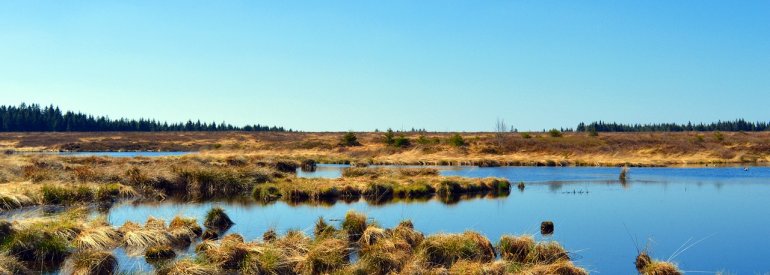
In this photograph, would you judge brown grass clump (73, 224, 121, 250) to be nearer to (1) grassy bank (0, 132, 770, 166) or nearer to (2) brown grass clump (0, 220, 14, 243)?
(2) brown grass clump (0, 220, 14, 243)

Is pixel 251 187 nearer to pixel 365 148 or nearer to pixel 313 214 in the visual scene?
pixel 313 214

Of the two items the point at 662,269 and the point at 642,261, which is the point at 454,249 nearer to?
the point at 642,261

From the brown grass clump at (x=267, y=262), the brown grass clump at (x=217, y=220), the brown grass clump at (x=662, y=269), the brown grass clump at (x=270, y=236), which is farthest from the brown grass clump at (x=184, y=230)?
the brown grass clump at (x=662, y=269)

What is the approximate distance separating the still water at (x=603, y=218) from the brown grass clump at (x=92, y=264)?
551 mm

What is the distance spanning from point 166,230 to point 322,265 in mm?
6263

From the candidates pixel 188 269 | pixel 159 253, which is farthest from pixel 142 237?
pixel 188 269

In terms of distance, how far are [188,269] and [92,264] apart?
2.48 meters

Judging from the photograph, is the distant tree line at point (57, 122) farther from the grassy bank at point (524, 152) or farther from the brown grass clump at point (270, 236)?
the brown grass clump at point (270, 236)

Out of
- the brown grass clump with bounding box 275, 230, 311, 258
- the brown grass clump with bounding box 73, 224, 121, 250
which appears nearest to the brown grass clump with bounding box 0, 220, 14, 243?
the brown grass clump with bounding box 73, 224, 121, 250

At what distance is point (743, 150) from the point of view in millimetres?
77562

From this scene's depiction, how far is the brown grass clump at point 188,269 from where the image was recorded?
13.8m

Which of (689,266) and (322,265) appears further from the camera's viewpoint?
(689,266)

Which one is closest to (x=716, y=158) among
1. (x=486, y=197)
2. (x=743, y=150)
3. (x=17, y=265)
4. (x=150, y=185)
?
(x=743, y=150)

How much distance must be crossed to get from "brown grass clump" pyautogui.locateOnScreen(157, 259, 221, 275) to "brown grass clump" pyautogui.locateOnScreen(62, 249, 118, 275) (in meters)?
1.47
